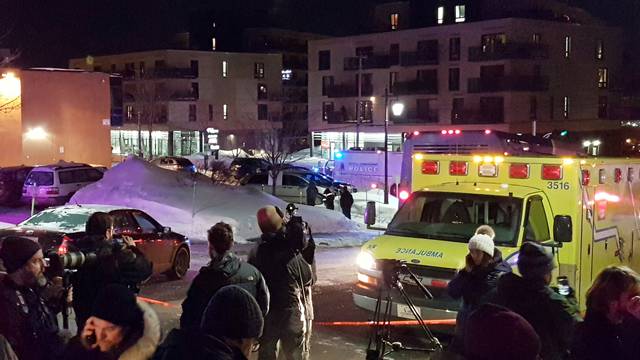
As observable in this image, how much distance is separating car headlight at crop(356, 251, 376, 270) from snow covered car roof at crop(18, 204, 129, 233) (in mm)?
5904

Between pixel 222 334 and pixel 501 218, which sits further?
pixel 501 218

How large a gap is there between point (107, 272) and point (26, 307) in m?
1.15

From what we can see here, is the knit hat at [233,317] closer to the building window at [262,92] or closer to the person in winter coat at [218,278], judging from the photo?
the person in winter coat at [218,278]

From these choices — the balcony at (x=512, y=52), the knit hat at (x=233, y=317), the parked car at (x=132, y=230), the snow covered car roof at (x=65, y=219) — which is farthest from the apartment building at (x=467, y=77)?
the knit hat at (x=233, y=317)

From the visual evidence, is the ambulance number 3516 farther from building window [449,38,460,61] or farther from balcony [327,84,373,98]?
balcony [327,84,373,98]

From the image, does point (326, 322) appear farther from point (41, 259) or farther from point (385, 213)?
point (385, 213)

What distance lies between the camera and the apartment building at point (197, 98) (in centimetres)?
7988

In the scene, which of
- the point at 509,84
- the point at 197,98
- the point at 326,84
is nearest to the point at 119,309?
the point at 509,84

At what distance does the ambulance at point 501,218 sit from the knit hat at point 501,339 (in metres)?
5.98

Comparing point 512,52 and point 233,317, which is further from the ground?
point 512,52

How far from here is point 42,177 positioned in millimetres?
27688

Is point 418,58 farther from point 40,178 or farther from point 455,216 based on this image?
point 455,216

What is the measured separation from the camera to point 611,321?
4480mm

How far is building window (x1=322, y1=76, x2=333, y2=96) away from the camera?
70.6 meters
